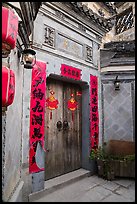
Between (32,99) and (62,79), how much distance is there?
1519 mm

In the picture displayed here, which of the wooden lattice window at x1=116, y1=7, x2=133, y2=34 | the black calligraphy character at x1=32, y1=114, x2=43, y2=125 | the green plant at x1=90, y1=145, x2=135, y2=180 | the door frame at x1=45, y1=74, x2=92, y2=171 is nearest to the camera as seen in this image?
the black calligraphy character at x1=32, y1=114, x2=43, y2=125

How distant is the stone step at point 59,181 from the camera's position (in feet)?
13.7

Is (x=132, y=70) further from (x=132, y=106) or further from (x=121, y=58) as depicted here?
(x=132, y=106)

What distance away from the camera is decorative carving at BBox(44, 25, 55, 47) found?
4.81 metres

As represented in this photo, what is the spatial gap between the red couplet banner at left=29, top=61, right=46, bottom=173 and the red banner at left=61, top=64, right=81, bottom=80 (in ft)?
2.56

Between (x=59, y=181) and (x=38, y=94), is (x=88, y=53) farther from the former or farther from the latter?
(x=59, y=181)

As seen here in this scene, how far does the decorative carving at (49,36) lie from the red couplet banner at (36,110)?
2.40 feet

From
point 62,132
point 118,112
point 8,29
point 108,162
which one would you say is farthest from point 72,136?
point 8,29

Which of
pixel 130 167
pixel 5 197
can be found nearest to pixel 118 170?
pixel 130 167

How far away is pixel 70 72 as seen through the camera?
5434 mm

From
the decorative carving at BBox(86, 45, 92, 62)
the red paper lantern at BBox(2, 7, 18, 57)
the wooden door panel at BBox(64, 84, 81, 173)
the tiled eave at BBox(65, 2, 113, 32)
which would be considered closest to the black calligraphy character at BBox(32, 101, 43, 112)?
the wooden door panel at BBox(64, 84, 81, 173)

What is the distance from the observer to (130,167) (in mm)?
5473

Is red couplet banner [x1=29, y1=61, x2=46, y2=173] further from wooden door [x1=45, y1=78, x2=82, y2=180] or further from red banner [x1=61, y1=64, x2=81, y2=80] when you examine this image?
red banner [x1=61, y1=64, x2=81, y2=80]

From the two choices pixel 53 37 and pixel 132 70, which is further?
pixel 132 70
